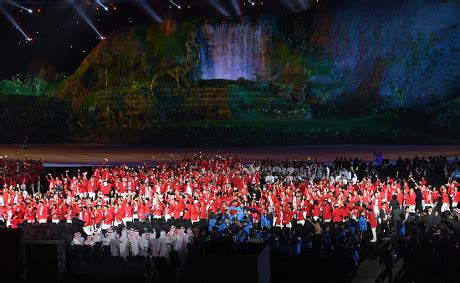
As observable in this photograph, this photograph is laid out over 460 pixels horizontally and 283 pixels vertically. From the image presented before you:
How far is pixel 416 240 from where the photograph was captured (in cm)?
1516

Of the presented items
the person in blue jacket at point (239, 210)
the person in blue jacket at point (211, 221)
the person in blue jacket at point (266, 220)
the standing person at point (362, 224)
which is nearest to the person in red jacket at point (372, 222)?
the standing person at point (362, 224)

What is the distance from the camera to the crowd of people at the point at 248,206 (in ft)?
59.2

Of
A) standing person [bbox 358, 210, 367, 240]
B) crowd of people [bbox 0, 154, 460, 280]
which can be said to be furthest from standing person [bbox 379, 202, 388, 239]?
standing person [bbox 358, 210, 367, 240]

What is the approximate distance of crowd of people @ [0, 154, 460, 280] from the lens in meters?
18.0

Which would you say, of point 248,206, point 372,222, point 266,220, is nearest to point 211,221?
point 266,220

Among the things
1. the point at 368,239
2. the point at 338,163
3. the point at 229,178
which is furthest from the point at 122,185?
the point at 368,239

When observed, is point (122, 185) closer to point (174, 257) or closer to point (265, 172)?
point (265, 172)

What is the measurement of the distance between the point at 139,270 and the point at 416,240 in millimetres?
6019

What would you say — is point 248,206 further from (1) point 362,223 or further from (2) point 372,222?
Answer: (1) point 362,223

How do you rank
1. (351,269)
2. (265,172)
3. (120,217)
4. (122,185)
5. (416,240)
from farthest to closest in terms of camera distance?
(265,172) → (122,185) → (120,217) → (351,269) → (416,240)

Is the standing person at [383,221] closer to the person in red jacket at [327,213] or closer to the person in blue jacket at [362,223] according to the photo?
the person in blue jacket at [362,223]

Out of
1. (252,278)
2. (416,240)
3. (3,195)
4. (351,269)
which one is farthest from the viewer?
(3,195)

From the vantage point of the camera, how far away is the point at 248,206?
24.1 metres

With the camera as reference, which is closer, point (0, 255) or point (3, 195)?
point (0, 255)
